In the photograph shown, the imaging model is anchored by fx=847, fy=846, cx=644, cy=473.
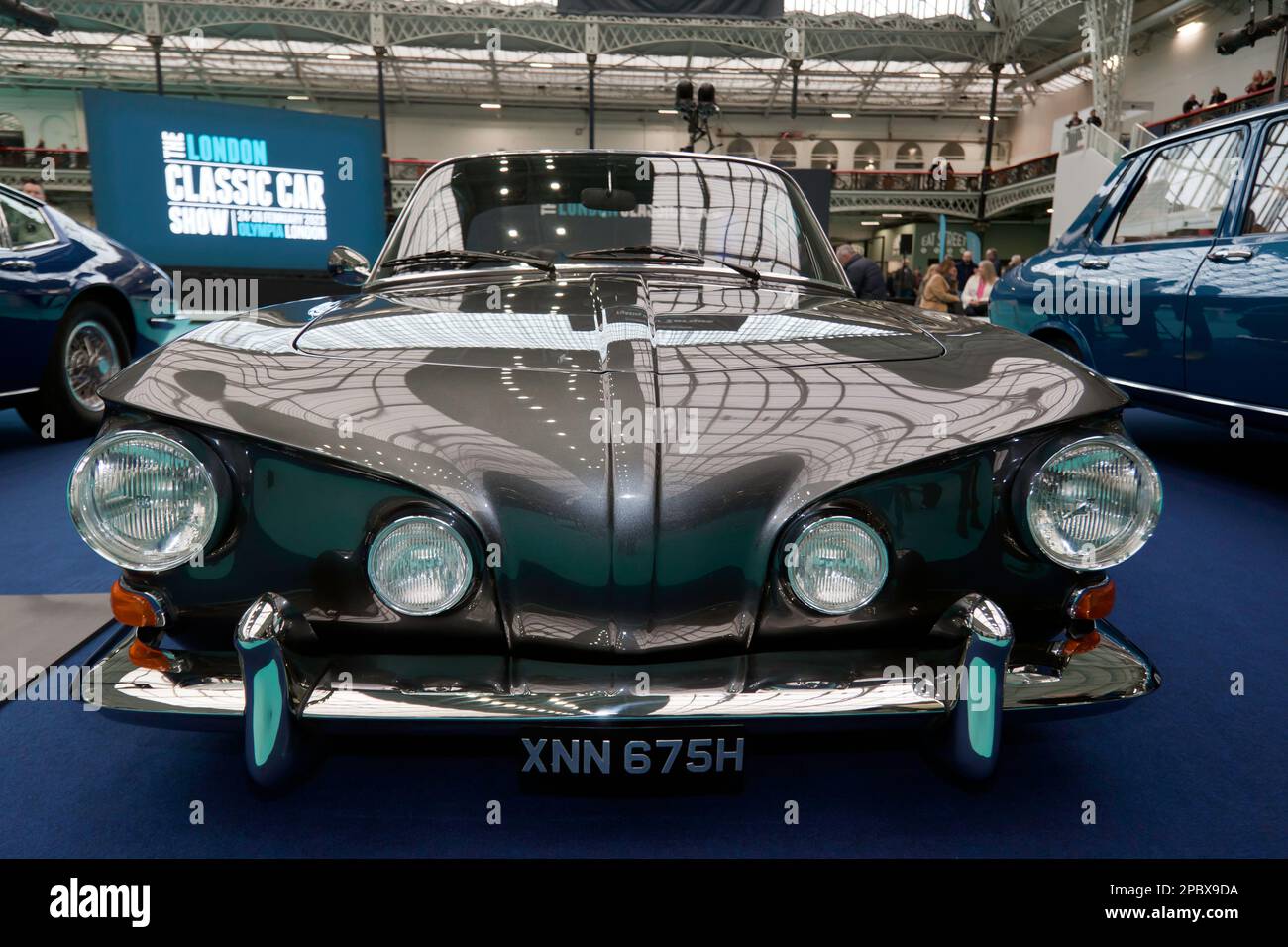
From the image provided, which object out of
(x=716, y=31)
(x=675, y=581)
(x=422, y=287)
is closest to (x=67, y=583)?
(x=422, y=287)

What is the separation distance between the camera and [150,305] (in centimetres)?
495

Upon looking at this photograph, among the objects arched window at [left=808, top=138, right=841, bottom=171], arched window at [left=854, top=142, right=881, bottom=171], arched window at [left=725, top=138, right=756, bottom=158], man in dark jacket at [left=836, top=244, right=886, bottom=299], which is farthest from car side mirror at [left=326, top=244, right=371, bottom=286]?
arched window at [left=854, top=142, right=881, bottom=171]

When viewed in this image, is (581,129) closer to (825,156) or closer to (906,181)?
(825,156)

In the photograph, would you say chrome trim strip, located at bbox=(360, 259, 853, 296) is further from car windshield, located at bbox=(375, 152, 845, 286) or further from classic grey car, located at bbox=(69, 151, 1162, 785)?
classic grey car, located at bbox=(69, 151, 1162, 785)

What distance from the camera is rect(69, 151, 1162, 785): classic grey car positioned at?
1.12 metres

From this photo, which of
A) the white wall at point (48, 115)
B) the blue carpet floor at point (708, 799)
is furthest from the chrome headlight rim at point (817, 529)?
the white wall at point (48, 115)

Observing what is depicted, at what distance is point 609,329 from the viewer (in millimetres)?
1470

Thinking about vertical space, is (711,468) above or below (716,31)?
below

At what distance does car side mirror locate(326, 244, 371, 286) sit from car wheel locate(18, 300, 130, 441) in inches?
94.8

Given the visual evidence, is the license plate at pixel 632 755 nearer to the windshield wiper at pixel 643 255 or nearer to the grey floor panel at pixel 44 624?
the windshield wiper at pixel 643 255

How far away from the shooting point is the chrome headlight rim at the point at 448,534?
117 centimetres
